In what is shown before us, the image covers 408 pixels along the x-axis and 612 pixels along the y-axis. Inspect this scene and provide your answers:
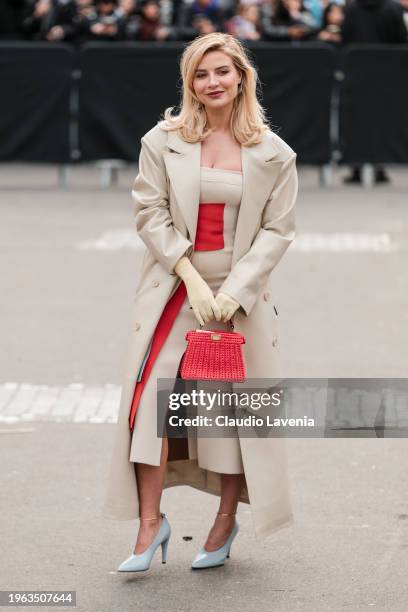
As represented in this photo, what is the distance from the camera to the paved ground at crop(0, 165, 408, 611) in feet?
18.5

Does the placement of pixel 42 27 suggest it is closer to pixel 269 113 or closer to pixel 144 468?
pixel 269 113

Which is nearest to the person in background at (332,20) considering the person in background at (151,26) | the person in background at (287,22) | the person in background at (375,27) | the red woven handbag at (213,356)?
the person in background at (287,22)

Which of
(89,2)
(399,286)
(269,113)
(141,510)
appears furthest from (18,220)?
(141,510)

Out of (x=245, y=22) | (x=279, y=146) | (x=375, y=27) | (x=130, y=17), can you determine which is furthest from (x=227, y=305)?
(x=245, y=22)

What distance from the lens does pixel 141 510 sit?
5578 mm

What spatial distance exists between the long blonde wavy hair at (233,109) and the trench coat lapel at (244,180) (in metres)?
0.04

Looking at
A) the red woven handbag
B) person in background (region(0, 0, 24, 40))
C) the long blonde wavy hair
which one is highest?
the long blonde wavy hair

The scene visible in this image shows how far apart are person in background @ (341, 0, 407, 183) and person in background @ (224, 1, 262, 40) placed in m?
2.65

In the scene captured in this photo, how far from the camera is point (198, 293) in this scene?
17.7 feet

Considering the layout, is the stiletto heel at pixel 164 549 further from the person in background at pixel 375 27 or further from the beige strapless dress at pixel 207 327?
the person in background at pixel 375 27

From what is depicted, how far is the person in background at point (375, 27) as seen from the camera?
18094 mm

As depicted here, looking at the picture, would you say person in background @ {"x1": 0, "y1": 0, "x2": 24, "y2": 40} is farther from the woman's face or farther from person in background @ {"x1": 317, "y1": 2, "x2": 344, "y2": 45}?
the woman's face

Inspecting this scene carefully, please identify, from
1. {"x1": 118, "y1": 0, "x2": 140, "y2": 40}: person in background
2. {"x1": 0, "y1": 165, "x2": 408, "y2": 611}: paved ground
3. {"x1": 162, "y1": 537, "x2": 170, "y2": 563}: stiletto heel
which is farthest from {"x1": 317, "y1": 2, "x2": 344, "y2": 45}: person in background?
{"x1": 162, "y1": 537, "x2": 170, "y2": 563}: stiletto heel

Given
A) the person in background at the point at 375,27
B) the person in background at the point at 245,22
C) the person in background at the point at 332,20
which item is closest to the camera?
the person in background at the point at 375,27
